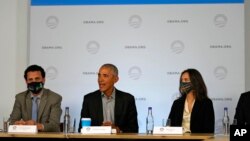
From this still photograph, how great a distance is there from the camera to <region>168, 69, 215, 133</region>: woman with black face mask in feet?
16.3

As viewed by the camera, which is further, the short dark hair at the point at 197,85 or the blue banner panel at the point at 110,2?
the blue banner panel at the point at 110,2

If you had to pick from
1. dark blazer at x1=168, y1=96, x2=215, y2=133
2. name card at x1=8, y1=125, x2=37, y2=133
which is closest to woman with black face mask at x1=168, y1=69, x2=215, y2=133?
dark blazer at x1=168, y1=96, x2=215, y2=133

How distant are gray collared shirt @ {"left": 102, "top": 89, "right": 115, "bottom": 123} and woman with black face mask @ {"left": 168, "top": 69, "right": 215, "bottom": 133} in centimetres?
64

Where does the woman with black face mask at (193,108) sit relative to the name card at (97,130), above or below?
above

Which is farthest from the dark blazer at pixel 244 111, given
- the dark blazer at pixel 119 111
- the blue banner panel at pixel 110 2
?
the blue banner panel at pixel 110 2

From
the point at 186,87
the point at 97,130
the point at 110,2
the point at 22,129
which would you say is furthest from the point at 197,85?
the point at 22,129

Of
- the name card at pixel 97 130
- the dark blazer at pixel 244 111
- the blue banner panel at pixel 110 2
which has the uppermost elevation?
the blue banner panel at pixel 110 2

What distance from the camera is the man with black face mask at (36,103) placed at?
500cm

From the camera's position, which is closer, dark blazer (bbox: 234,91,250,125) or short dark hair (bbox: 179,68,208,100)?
dark blazer (bbox: 234,91,250,125)

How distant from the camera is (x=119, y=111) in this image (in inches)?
200

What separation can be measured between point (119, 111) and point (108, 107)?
6.2 inches

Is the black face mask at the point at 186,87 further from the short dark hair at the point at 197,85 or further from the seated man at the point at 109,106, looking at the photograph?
the seated man at the point at 109,106

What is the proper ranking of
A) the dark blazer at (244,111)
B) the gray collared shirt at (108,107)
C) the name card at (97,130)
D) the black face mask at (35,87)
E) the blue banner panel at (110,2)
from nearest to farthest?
the name card at (97,130), the dark blazer at (244,111), the black face mask at (35,87), the gray collared shirt at (108,107), the blue banner panel at (110,2)

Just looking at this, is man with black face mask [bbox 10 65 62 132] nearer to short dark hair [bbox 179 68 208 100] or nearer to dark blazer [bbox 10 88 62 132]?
dark blazer [bbox 10 88 62 132]
